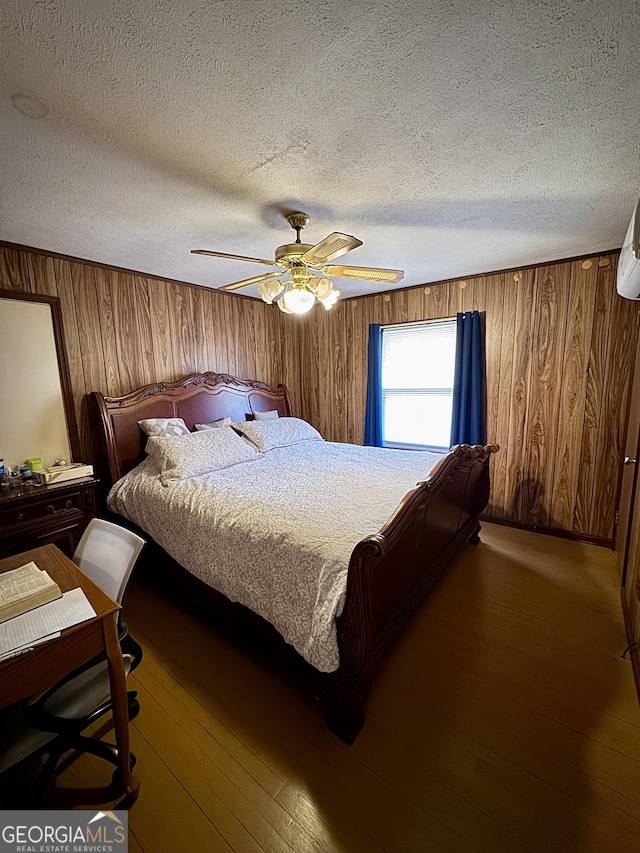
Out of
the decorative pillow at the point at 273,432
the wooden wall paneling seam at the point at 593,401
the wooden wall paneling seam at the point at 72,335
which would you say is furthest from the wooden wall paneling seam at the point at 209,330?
the wooden wall paneling seam at the point at 593,401

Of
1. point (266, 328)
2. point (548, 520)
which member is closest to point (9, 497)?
point (266, 328)

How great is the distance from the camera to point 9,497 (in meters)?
2.11

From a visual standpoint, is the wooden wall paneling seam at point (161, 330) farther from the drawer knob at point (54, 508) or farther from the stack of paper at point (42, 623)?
the stack of paper at point (42, 623)

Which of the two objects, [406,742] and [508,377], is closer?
[406,742]

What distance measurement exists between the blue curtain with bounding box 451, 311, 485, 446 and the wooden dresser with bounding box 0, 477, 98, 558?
3.29 meters

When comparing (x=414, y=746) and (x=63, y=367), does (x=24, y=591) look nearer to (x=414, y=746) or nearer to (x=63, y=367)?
(x=414, y=746)

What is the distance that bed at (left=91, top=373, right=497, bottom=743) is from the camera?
147cm

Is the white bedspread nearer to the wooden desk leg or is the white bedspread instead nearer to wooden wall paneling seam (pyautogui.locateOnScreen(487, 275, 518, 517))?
the wooden desk leg

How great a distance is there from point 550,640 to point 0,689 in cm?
252

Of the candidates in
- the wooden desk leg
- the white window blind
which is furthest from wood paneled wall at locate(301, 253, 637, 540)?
the wooden desk leg

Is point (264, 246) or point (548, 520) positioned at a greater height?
point (264, 246)

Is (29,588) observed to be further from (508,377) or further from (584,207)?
(508,377)

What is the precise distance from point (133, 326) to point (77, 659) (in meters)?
2.76

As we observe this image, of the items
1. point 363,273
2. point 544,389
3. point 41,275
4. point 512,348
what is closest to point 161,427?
point 41,275
